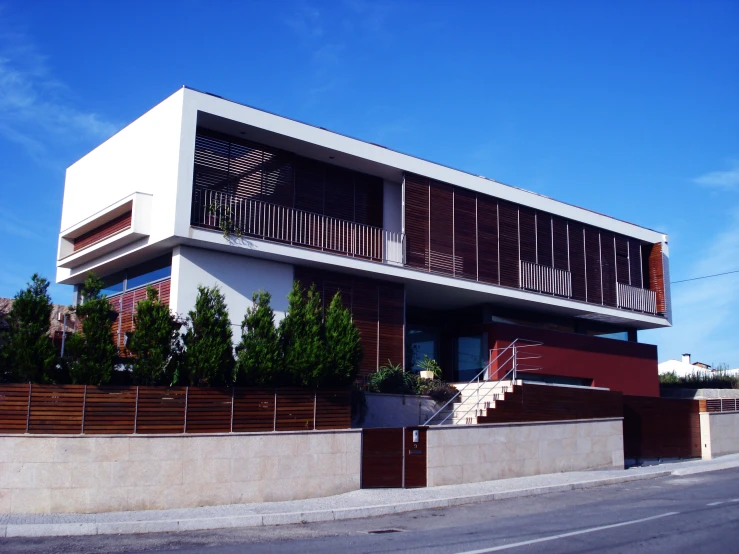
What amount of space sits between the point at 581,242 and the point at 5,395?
1974cm

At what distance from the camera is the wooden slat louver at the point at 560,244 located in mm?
26163

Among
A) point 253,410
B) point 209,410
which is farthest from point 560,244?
point 209,410

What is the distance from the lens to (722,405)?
26.3 metres

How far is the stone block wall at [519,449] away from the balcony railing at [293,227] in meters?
5.68

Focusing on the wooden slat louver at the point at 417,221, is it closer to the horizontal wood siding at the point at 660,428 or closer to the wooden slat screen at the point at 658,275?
the horizontal wood siding at the point at 660,428

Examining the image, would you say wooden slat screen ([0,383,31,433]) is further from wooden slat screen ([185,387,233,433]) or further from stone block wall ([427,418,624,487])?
stone block wall ([427,418,624,487])

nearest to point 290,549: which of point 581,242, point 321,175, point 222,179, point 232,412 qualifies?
point 232,412

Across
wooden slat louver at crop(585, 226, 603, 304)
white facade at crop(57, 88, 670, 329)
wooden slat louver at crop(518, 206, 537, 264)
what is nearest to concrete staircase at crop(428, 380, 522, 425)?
white facade at crop(57, 88, 670, 329)

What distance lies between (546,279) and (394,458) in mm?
11046

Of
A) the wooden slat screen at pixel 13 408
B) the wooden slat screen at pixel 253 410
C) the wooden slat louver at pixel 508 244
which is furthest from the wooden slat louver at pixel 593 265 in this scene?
the wooden slat screen at pixel 13 408

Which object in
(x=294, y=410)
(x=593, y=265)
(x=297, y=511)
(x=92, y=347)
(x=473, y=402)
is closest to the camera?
(x=297, y=511)

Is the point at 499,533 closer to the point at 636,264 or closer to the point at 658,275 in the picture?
the point at 636,264

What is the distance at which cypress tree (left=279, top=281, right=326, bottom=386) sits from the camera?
51.8 ft

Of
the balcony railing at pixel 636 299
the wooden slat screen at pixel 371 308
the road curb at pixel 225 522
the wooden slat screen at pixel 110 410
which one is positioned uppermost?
the balcony railing at pixel 636 299
